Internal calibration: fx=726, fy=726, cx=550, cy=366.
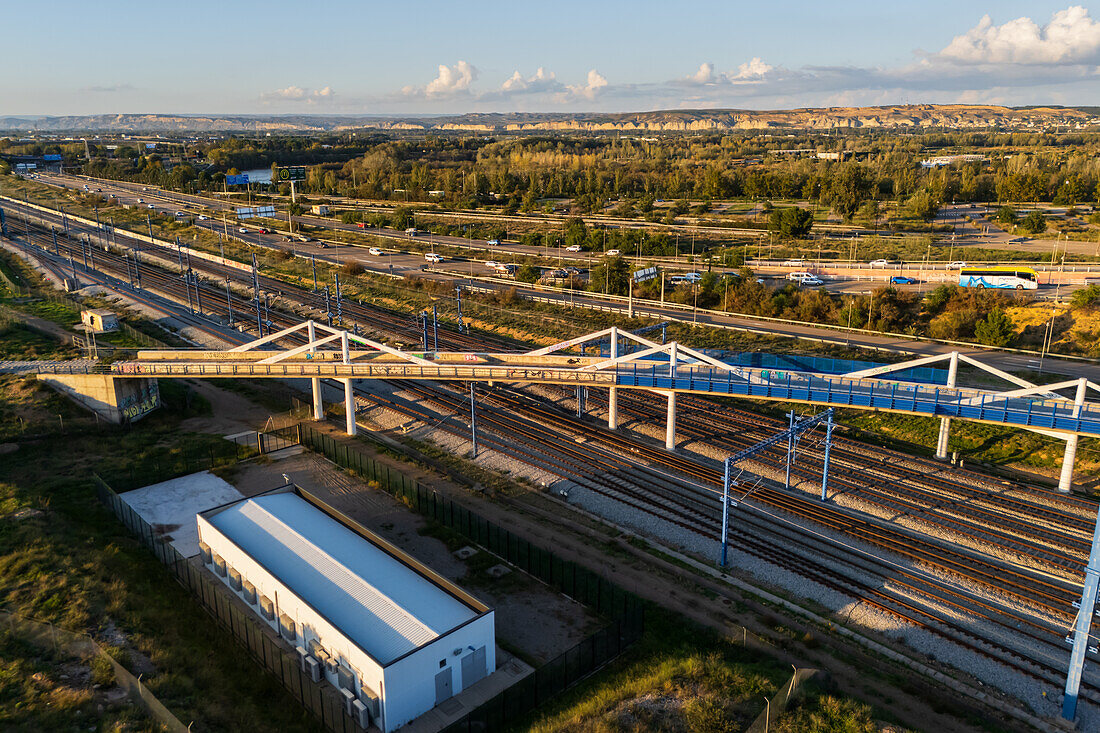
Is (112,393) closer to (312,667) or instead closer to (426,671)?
(312,667)

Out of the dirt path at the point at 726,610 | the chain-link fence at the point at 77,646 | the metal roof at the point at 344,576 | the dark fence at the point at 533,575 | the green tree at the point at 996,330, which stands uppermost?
the green tree at the point at 996,330

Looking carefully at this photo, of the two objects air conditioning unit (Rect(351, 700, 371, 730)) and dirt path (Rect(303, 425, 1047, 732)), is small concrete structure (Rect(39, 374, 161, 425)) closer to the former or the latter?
dirt path (Rect(303, 425, 1047, 732))

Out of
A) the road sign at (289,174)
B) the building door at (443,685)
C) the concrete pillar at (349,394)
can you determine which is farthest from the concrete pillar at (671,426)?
A: the road sign at (289,174)

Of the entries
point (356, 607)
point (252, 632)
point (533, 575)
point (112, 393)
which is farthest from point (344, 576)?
point (112, 393)

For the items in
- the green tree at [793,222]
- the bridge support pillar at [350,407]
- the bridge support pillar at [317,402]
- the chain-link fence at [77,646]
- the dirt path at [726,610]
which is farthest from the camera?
the green tree at [793,222]

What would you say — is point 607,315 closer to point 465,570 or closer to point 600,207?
point 465,570

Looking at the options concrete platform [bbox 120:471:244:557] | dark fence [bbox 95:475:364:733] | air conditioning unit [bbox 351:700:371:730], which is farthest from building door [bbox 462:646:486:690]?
concrete platform [bbox 120:471:244:557]

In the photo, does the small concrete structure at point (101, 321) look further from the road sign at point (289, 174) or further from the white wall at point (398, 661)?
the road sign at point (289, 174)
